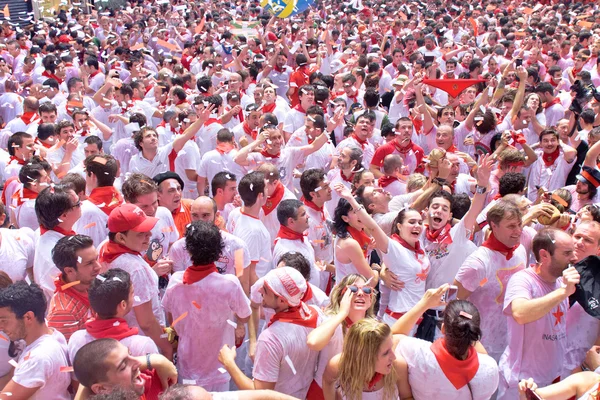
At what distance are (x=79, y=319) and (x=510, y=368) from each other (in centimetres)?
280

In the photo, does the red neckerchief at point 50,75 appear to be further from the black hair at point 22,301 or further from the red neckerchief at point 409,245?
the red neckerchief at point 409,245

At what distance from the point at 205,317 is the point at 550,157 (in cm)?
465

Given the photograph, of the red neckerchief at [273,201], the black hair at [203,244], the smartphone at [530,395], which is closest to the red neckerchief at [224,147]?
the red neckerchief at [273,201]

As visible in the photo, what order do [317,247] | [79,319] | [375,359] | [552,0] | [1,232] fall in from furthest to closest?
[552,0]
[317,247]
[1,232]
[79,319]
[375,359]

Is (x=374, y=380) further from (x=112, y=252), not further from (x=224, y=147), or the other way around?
(x=224, y=147)

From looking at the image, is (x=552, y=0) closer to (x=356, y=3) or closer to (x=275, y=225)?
(x=356, y=3)

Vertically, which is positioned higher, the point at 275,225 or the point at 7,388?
the point at 7,388

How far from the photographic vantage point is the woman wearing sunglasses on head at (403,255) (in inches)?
169

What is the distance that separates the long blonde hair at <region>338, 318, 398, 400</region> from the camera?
9.79 ft

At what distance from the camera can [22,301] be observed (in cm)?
326

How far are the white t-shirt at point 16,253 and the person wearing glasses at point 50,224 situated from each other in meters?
0.23

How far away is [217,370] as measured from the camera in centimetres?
391

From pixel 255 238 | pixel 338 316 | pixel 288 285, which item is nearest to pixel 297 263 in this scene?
pixel 288 285

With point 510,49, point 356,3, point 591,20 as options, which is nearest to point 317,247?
point 510,49
